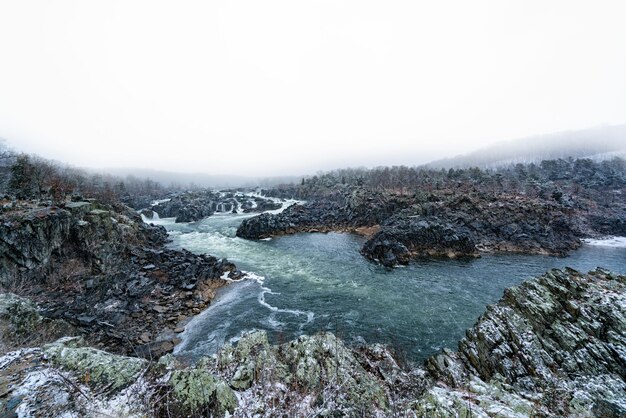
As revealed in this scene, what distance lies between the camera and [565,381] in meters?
10.9

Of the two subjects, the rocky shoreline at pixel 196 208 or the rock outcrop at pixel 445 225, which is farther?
the rocky shoreline at pixel 196 208

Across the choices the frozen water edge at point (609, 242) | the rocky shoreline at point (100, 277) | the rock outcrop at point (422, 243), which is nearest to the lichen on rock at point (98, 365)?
the rocky shoreline at point (100, 277)

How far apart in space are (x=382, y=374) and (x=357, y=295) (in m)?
14.8

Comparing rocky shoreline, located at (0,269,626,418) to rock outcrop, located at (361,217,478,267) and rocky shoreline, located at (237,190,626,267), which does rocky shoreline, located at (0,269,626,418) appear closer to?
rocky shoreline, located at (237,190,626,267)

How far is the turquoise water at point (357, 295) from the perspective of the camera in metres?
19.7

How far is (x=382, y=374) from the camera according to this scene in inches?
483

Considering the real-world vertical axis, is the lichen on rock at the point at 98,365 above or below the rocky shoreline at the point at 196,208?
above

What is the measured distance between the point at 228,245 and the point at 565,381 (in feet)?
151

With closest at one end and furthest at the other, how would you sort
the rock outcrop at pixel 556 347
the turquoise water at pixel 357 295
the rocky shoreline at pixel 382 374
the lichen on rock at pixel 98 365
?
the rocky shoreline at pixel 382 374 < the lichen on rock at pixel 98 365 < the rock outcrop at pixel 556 347 < the turquoise water at pixel 357 295

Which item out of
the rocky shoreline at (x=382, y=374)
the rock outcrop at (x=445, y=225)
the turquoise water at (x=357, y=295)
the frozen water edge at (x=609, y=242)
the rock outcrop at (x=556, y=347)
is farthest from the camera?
the frozen water edge at (x=609, y=242)

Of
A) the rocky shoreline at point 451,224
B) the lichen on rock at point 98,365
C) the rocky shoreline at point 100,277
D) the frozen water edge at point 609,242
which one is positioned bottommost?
the frozen water edge at point 609,242

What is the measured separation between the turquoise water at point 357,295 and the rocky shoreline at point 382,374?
518 centimetres

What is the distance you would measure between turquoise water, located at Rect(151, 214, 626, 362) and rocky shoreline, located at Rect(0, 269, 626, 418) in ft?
17.0

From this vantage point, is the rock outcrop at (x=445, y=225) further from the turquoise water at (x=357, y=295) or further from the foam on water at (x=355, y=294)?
the foam on water at (x=355, y=294)
